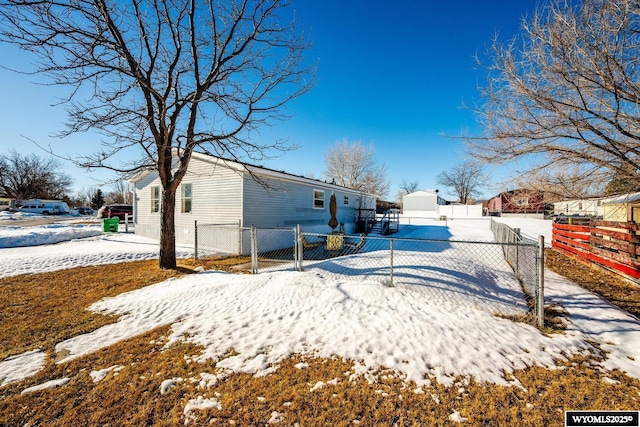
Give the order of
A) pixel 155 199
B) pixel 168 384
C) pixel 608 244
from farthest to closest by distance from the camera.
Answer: pixel 155 199 < pixel 608 244 < pixel 168 384

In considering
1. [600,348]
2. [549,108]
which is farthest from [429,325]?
[549,108]

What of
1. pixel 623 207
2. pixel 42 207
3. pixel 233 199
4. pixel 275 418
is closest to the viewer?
pixel 275 418

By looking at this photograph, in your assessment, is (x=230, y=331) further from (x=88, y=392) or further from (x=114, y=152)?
(x=114, y=152)

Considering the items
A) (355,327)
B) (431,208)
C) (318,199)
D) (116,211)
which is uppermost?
(318,199)

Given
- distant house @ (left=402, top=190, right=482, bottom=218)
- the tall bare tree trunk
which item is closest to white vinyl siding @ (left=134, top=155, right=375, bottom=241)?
the tall bare tree trunk

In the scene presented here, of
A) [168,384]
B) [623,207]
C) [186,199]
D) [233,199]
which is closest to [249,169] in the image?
[233,199]

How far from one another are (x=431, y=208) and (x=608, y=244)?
35.0m

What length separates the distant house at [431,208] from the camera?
37688mm

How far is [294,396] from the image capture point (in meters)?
2.38

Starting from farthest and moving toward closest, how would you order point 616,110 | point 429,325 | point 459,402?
point 616,110 < point 429,325 < point 459,402

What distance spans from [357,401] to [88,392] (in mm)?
2614

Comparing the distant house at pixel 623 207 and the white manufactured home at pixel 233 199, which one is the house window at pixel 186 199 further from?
the distant house at pixel 623 207

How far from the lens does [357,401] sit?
2318 mm

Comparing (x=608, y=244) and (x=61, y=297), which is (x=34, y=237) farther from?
(x=608, y=244)
